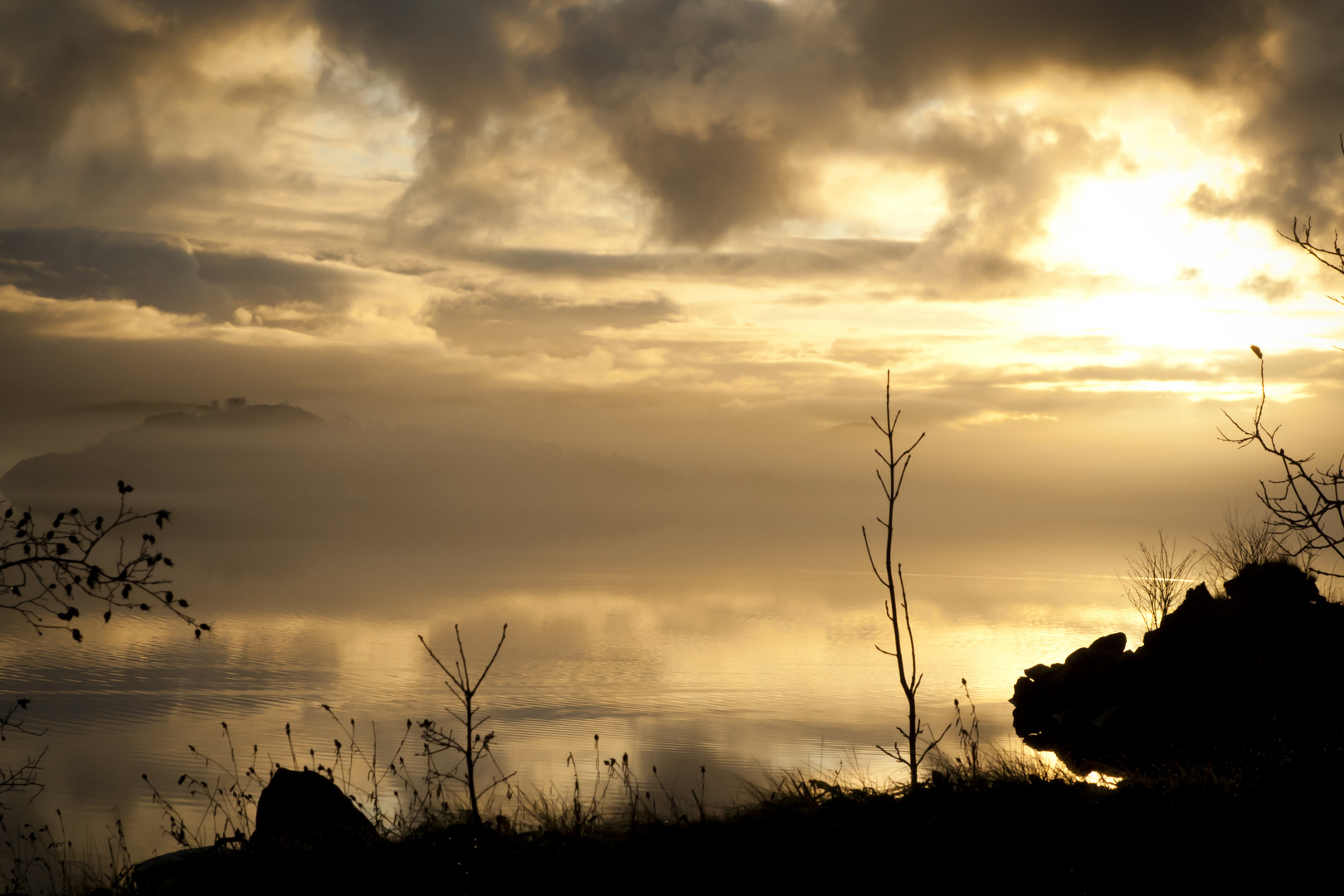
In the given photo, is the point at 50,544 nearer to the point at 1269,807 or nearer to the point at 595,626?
the point at 1269,807

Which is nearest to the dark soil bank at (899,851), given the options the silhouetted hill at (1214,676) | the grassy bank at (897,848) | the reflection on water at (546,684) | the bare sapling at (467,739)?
the grassy bank at (897,848)

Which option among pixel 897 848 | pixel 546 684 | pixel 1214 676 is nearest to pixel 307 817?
pixel 897 848

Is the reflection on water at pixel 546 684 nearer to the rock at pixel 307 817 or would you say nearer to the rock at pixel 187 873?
the rock at pixel 307 817

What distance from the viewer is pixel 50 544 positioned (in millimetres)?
5898

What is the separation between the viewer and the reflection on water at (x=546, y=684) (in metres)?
22.9

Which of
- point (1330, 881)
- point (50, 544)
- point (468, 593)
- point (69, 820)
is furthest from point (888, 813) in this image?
point (468, 593)

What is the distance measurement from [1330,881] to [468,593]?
244ft

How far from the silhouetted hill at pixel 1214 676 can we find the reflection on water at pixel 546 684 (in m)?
3.36

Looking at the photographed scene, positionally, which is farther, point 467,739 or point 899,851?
point 467,739

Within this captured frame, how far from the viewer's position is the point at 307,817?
30.5ft

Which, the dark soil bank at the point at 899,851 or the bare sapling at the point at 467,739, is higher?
the bare sapling at the point at 467,739

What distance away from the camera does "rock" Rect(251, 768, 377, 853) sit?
7.96m

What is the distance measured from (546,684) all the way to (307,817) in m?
26.9

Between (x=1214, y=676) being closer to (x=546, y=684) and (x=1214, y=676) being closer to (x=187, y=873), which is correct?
(x=546, y=684)
